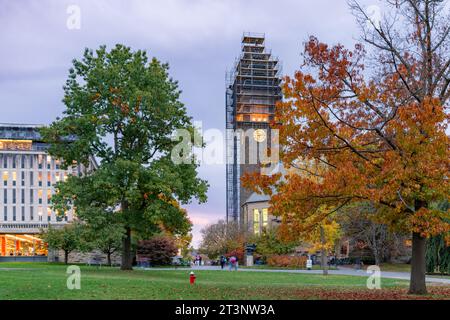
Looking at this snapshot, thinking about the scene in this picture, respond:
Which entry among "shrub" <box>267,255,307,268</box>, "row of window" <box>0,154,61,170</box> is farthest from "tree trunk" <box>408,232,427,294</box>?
"row of window" <box>0,154,61,170</box>

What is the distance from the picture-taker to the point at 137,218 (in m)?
36.7

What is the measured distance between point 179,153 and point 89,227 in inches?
296

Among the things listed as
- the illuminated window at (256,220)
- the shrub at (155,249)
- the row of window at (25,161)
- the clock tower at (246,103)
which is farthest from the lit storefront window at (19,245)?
the shrub at (155,249)

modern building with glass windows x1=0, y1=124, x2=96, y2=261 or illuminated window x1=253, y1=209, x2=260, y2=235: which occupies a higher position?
modern building with glass windows x1=0, y1=124, x2=96, y2=261

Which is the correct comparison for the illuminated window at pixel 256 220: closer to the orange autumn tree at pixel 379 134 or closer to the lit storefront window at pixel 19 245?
the lit storefront window at pixel 19 245

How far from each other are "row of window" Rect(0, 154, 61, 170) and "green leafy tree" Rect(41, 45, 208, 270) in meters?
95.1

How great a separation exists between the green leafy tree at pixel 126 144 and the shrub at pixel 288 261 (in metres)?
26.2

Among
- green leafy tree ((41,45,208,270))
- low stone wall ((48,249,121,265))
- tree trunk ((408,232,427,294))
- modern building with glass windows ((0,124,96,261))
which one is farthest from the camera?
modern building with glass windows ((0,124,96,261))

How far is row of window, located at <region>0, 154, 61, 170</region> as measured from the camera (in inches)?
5022

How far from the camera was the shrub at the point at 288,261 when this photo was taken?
200ft

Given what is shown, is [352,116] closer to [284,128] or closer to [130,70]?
[284,128]

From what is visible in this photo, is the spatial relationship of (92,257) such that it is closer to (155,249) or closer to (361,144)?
(155,249)

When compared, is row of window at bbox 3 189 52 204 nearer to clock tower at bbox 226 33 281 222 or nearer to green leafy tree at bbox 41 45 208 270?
clock tower at bbox 226 33 281 222
